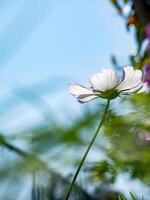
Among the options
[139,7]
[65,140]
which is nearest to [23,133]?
[65,140]

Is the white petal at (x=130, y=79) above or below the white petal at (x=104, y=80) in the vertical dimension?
below

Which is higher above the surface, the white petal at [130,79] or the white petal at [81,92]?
the white petal at [81,92]

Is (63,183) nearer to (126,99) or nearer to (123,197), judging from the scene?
(123,197)

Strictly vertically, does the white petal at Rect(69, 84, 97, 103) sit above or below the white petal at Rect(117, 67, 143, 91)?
above
